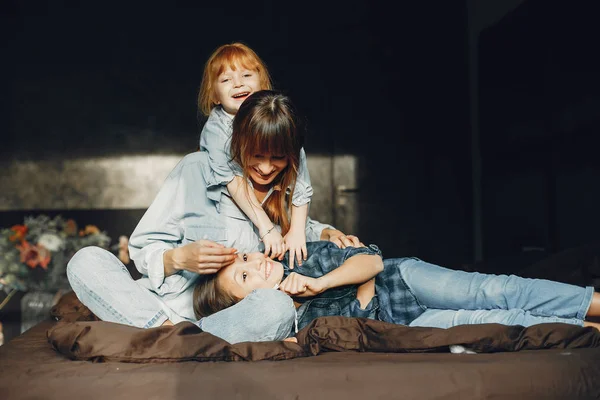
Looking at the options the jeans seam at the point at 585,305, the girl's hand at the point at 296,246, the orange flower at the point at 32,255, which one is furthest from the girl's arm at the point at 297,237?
the orange flower at the point at 32,255

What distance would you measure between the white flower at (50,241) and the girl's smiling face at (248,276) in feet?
6.65

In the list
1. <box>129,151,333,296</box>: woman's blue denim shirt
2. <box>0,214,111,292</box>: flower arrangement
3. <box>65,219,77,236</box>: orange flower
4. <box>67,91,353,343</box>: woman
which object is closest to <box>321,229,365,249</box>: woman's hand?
<box>67,91,353,343</box>: woman

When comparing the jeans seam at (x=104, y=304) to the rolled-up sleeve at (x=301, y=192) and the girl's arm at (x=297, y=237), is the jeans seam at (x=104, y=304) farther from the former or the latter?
the rolled-up sleeve at (x=301, y=192)

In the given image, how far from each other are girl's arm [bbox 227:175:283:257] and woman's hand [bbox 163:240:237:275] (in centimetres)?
18

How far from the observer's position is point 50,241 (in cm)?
384

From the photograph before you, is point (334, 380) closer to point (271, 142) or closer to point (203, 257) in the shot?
point (203, 257)

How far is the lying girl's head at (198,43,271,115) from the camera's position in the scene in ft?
8.09

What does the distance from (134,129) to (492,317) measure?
3.28 metres

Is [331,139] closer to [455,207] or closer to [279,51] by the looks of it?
[279,51]

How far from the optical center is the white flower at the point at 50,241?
3.82m

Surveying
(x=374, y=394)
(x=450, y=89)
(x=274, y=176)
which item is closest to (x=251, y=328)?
(x=374, y=394)

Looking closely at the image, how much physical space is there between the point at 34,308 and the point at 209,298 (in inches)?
66.2

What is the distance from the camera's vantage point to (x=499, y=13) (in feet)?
14.1

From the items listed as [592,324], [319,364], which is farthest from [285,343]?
[592,324]
